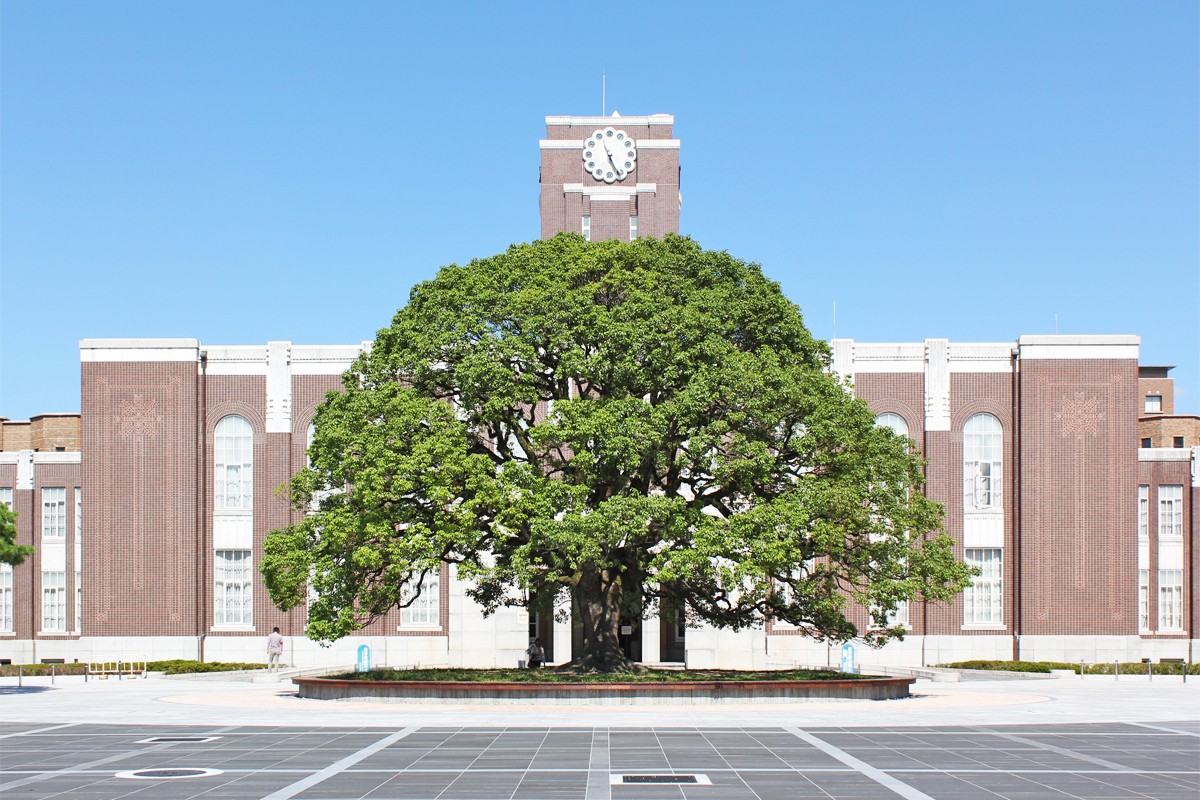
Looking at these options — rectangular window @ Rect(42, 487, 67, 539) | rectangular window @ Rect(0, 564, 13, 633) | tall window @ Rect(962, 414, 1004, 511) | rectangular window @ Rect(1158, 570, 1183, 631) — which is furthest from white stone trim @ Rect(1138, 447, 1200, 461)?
rectangular window @ Rect(0, 564, 13, 633)

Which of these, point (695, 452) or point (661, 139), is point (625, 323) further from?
point (661, 139)

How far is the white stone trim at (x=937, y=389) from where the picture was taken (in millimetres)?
52312

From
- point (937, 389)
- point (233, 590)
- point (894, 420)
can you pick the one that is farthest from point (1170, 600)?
point (233, 590)

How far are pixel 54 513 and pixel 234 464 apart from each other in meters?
9.00

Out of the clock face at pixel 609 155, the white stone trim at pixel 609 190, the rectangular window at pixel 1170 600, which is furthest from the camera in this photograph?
the clock face at pixel 609 155

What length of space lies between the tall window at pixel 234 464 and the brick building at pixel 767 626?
6cm

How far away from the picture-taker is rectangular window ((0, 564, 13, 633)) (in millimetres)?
54906

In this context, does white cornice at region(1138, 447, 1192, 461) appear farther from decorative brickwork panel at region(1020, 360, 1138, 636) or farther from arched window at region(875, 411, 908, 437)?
arched window at region(875, 411, 908, 437)

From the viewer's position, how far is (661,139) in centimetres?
6266

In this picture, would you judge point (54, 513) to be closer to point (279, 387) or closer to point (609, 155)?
point (279, 387)

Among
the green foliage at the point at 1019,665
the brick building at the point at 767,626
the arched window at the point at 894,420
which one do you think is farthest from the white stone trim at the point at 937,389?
the green foliage at the point at 1019,665

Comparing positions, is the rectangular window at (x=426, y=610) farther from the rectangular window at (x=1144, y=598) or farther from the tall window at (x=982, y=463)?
the rectangular window at (x=1144, y=598)

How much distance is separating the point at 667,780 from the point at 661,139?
4725cm

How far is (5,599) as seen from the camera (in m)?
55.1
